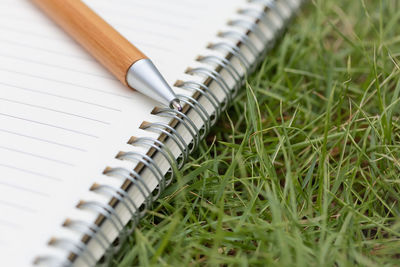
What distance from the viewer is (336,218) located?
0.66m

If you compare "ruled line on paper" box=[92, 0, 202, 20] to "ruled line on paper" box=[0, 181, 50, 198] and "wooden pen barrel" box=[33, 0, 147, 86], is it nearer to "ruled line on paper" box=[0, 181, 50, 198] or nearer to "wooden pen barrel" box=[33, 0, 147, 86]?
"wooden pen barrel" box=[33, 0, 147, 86]

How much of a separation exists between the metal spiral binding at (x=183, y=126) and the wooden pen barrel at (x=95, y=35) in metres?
0.09

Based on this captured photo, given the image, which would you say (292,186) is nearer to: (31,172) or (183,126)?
(183,126)

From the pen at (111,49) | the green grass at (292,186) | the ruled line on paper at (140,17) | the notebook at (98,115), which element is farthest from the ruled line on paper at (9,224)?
the ruled line on paper at (140,17)

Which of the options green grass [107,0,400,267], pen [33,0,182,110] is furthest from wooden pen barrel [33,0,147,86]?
green grass [107,0,400,267]

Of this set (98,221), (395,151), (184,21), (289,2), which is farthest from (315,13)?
(98,221)

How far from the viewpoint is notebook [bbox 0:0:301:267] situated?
23.3 inches

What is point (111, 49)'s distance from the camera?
0.75 m

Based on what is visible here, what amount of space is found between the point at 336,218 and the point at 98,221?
0.31 metres

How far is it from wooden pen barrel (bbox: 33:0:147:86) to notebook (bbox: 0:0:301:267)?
0.02 metres

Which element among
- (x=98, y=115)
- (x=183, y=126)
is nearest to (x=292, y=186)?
(x=183, y=126)

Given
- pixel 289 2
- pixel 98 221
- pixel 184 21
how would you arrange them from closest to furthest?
pixel 98 221 < pixel 184 21 < pixel 289 2

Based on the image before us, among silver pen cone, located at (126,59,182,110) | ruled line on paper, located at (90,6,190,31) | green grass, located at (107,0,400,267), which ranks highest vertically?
ruled line on paper, located at (90,6,190,31)

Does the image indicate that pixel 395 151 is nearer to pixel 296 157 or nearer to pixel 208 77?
pixel 296 157
